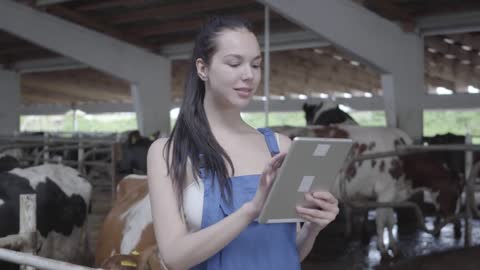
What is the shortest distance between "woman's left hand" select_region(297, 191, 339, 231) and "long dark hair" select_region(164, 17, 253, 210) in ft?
0.57

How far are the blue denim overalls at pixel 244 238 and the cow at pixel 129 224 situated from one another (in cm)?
177

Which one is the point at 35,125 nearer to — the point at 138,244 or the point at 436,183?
the point at 436,183

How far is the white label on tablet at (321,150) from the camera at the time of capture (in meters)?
1.15

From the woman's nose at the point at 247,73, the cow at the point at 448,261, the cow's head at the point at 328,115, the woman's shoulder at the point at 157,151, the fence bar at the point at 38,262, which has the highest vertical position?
the cow's head at the point at 328,115

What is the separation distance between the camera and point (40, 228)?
4539mm

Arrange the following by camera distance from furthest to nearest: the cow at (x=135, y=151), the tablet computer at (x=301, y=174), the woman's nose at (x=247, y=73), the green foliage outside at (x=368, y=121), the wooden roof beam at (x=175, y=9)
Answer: the green foliage outside at (x=368, y=121) → the cow at (x=135, y=151) → the wooden roof beam at (x=175, y=9) → the woman's nose at (x=247, y=73) → the tablet computer at (x=301, y=174)

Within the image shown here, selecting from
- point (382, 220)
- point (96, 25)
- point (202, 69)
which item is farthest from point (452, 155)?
point (202, 69)

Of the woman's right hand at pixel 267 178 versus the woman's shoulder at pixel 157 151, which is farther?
the woman's shoulder at pixel 157 151

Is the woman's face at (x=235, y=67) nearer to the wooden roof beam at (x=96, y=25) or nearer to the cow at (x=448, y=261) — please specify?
the cow at (x=448, y=261)

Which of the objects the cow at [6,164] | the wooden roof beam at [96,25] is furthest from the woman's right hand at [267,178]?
the wooden roof beam at [96,25]

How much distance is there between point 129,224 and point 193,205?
240cm

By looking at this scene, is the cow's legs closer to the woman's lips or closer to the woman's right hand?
the woman's lips

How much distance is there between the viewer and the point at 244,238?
132 cm

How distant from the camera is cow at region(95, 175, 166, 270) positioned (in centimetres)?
338
